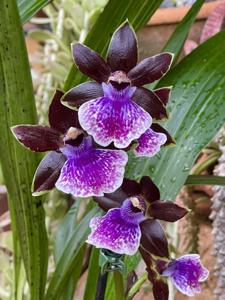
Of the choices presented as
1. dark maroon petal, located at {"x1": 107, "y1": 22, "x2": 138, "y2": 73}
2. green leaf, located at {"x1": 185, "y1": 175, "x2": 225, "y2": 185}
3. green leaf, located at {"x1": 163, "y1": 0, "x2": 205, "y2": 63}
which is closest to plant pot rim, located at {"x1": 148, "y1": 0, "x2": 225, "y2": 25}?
green leaf, located at {"x1": 163, "y1": 0, "x2": 205, "y2": 63}

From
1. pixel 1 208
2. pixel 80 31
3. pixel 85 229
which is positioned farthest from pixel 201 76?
pixel 1 208

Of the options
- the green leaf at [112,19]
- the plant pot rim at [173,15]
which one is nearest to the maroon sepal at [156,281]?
the green leaf at [112,19]

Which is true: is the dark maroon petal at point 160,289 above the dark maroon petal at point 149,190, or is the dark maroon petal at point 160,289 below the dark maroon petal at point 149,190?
below

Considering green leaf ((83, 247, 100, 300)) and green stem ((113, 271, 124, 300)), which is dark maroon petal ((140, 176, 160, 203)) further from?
green leaf ((83, 247, 100, 300))

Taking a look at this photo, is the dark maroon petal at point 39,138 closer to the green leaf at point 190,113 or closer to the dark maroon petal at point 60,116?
the dark maroon petal at point 60,116

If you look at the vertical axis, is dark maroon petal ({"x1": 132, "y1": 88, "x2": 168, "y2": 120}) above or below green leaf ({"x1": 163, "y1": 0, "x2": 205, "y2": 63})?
below
